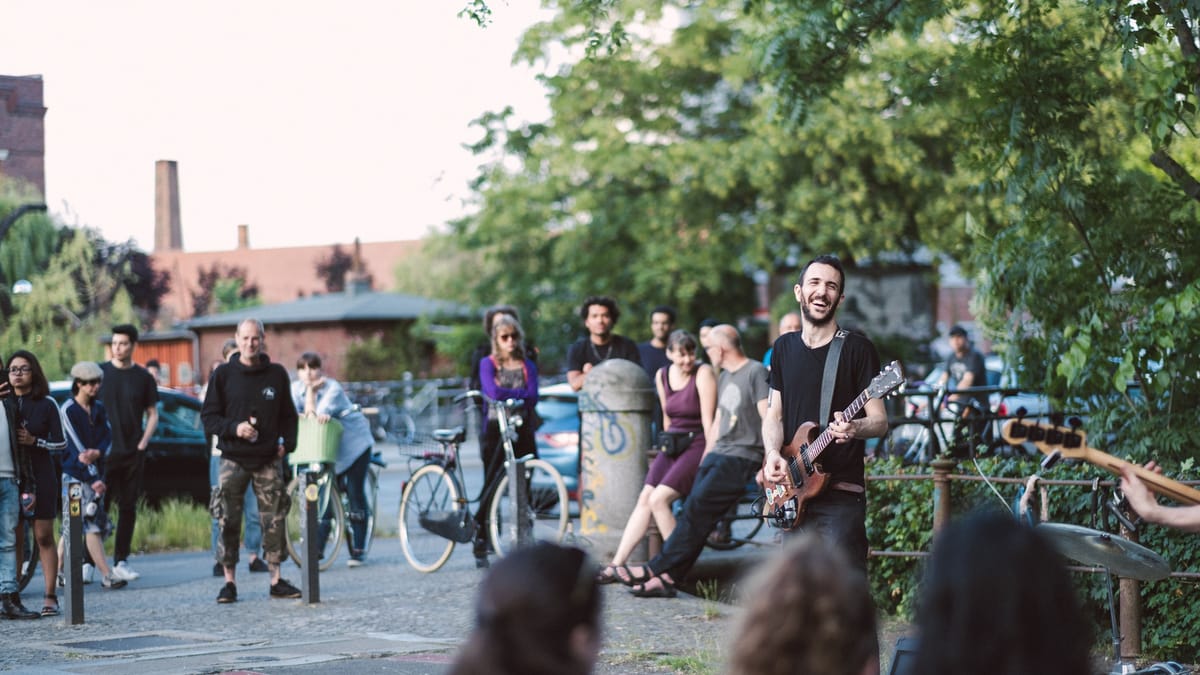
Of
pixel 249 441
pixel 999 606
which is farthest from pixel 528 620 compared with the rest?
pixel 249 441

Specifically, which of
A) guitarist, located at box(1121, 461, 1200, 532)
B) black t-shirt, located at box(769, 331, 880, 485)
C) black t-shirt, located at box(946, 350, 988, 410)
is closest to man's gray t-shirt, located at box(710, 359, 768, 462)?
black t-shirt, located at box(769, 331, 880, 485)

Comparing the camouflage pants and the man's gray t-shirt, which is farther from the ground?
the man's gray t-shirt

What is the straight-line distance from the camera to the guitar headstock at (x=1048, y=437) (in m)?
4.61

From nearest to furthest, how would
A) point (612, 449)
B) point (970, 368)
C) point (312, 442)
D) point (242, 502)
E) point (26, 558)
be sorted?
point (242, 502) < point (612, 449) < point (26, 558) < point (312, 442) < point (970, 368)

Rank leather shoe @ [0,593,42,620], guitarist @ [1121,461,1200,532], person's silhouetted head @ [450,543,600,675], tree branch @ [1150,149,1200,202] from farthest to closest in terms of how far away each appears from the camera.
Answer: leather shoe @ [0,593,42,620] < tree branch @ [1150,149,1200,202] < guitarist @ [1121,461,1200,532] < person's silhouetted head @ [450,543,600,675]

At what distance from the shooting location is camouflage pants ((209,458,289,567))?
11.0 meters

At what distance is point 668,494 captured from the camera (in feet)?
35.3

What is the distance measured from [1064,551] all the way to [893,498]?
4135 millimetres

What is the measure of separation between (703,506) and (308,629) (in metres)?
2.60

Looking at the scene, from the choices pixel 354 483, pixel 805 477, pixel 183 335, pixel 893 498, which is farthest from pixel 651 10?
pixel 183 335

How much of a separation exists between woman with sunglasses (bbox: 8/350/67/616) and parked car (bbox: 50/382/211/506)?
4.26m

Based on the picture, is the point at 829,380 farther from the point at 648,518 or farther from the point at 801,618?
the point at 648,518

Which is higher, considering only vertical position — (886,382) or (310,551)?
(886,382)

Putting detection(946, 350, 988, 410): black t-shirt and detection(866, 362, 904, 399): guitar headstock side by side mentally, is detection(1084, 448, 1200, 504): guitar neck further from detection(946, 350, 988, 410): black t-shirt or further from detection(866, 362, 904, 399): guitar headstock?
detection(946, 350, 988, 410): black t-shirt
